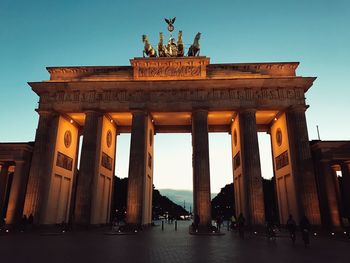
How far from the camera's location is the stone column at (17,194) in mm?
29422

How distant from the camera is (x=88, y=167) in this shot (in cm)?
3109

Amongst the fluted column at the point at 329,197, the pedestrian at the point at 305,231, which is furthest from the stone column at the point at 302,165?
the pedestrian at the point at 305,231

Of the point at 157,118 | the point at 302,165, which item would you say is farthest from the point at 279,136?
the point at 157,118

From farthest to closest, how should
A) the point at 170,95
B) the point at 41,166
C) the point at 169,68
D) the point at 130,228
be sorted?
the point at 169,68 → the point at 170,95 → the point at 41,166 → the point at 130,228

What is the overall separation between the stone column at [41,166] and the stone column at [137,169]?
9.84m

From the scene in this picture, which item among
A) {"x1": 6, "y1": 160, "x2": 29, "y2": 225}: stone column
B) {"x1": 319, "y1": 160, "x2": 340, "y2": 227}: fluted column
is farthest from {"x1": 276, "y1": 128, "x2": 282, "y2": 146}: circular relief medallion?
{"x1": 6, "y1": 160, "x2": 29, "y2": 225}: stone column

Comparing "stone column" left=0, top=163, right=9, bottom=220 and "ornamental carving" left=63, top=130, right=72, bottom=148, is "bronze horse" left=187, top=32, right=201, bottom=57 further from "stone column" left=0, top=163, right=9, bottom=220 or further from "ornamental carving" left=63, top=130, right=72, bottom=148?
"stone column" left=0, top=163, right=9, bottom=220

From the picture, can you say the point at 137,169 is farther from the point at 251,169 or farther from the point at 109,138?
the point at 251,169

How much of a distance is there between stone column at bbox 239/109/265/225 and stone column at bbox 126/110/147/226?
38.8ft

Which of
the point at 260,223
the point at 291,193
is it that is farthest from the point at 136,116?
the point at 291,193

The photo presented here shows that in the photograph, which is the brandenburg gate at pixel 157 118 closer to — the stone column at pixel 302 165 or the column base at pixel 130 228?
the stone column at pixel 302 165

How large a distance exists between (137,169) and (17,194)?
46.2 feet

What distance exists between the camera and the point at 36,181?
30.1 m

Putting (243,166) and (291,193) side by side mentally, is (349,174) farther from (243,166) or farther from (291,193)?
(243,166)
